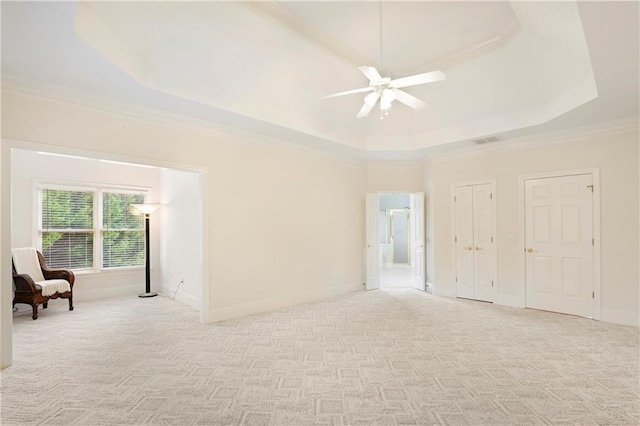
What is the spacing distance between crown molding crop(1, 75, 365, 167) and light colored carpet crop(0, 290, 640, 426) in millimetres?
2728

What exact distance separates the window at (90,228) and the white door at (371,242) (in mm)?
4779

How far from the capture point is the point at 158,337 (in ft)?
13.0

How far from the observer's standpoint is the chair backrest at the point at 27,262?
496 centimetres

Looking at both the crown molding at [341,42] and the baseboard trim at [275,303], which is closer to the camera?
the crown molding at [341,42]

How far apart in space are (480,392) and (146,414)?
8.78ft

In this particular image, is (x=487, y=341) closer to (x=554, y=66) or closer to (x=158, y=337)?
(x=554, y=66)

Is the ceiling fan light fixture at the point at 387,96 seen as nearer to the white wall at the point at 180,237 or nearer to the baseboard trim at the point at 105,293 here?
the white wall at the point at 180,237

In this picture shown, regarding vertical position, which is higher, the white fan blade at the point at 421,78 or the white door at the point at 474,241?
the white fan blade at the point at 421,78

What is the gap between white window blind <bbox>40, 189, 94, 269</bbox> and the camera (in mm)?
5691

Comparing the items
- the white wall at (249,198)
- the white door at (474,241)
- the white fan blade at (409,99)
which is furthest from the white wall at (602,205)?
the white fan blade at (409,99)

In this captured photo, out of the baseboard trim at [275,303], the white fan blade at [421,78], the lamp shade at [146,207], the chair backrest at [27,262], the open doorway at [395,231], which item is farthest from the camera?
the open doorway at [395,231]

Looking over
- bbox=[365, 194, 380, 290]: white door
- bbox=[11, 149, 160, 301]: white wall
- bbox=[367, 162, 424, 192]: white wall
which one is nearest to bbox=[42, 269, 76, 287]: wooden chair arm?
bbox=[11, 149, 160, 301]: white wall

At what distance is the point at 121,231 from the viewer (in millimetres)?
6430

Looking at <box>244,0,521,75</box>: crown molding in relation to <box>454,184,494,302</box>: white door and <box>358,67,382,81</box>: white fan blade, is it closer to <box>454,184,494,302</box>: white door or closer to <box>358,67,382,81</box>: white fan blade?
<box>358,67,382,81</box>: white fan blade
